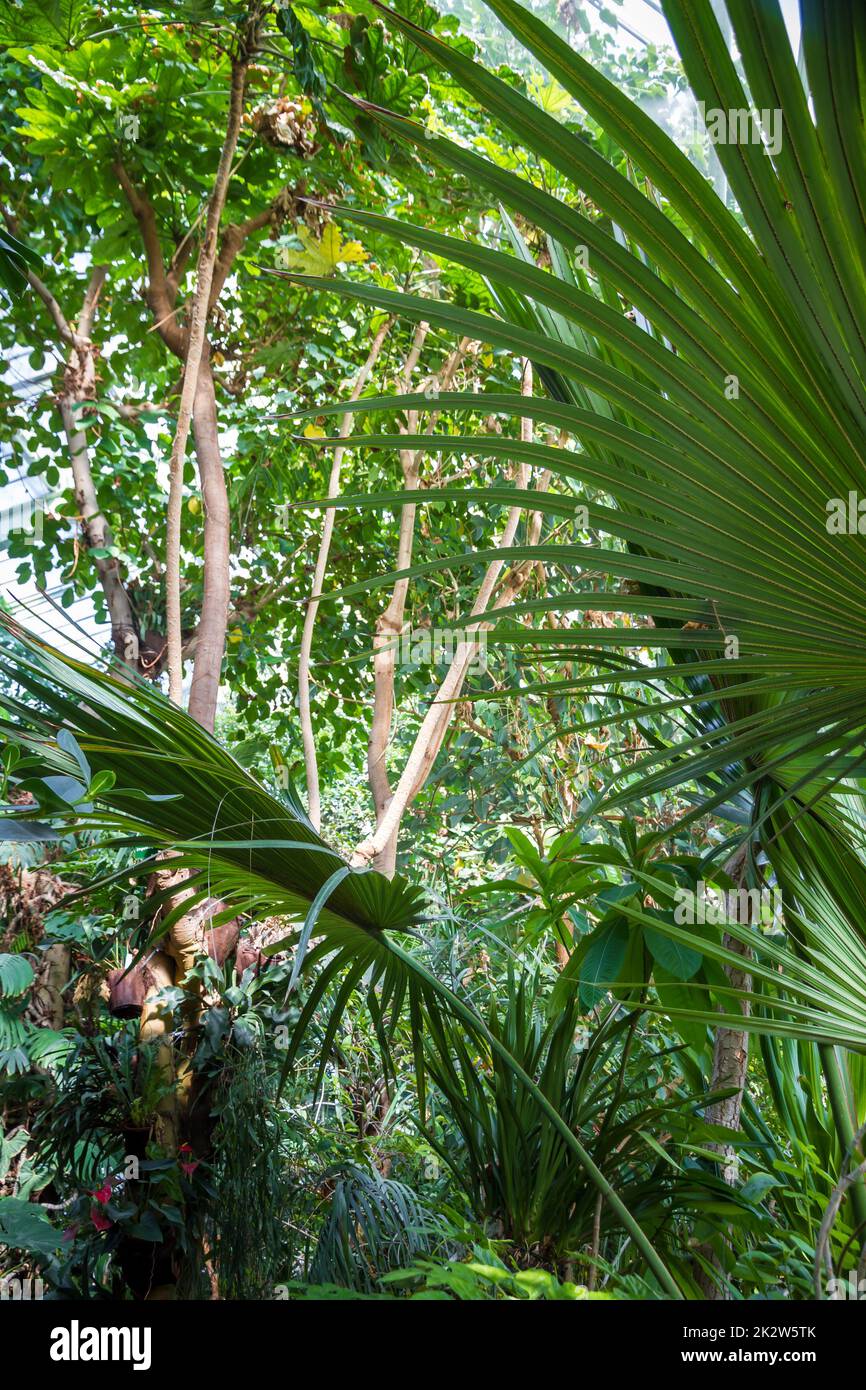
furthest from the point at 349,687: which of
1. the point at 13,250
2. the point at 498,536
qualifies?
the point at 13,250

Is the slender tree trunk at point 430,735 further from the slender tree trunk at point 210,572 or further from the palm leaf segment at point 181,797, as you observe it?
the palm leaf segment at point 181,797

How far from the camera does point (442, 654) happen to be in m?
3.52

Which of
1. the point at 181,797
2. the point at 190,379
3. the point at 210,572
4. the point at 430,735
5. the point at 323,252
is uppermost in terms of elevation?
the point at 323,252

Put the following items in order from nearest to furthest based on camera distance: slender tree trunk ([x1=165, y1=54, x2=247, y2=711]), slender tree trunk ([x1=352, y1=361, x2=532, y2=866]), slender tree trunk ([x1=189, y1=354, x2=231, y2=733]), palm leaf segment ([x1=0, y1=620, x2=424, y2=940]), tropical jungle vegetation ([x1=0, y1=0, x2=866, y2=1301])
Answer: tropical jungle vegetation ([x1=0, y1=0, x2=866, y2=1301]) < palm leaf segment ([x1=0, y1=620, x2=424, y2=940]) < slender tree trunk ([x1=165, y1=54, x2=247, y2=711]) < slender tree trunk ([x1=189, y1=354, x2=231, y2=733]) < slender tree trunk ([x1=352, y1=361, x2=532, y2=866])

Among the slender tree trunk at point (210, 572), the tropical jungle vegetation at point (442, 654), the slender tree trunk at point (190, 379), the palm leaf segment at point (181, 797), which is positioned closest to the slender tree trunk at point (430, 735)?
the tropical jungle vegetation at point (442, 654)

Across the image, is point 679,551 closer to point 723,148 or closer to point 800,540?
point 800,540

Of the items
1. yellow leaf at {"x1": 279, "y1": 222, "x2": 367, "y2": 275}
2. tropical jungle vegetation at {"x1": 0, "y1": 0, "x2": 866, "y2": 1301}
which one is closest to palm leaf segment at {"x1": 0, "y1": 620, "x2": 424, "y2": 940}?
tropical jungle vegetation at {"x1": 0, "y1": 0, "x2": 866, "y2": 1301}

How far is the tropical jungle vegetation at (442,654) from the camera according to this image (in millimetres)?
717

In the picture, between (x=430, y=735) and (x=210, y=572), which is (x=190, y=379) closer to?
(x=210, y=572)

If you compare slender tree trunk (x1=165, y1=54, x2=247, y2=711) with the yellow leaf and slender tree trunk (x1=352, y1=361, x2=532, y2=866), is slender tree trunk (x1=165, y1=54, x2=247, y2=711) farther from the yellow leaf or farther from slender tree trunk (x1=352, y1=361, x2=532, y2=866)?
slender tree trunk (x1=352, y1=361, x2=532, y2=866)

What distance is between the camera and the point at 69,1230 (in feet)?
7.21

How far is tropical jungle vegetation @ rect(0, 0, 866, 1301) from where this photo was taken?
0.72 m

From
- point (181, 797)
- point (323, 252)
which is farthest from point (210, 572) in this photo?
point (181, 797)

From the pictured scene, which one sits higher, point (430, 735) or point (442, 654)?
point (442, 654)
